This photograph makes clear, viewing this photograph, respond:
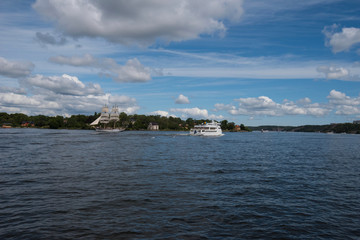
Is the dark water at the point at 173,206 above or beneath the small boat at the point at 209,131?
beneath

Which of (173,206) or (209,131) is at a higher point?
(209,131)

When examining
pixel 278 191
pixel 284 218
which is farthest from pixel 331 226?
pixel 278 191

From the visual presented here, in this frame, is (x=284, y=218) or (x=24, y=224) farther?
(x=284, y=218)

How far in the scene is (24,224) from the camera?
1231 cm

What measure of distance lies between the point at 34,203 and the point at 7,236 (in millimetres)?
4952

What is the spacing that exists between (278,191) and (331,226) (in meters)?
7.25

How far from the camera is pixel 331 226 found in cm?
1334

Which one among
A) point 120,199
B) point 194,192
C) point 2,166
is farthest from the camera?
point 2,166

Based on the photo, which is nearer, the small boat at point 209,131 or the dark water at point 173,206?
the dark water at point 173,206

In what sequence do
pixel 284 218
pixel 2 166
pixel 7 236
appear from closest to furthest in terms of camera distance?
pixel 7 236, pixel 284 218, pixel 2 166

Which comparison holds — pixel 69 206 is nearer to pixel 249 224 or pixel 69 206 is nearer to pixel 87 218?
pixel 87 218

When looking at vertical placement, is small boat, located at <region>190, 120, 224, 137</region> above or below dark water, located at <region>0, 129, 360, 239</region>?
above

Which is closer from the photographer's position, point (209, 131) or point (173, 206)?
point (173, 206)

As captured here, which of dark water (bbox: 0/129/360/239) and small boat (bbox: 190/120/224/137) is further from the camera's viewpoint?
small boat (bbox: 190/120/224/137)
